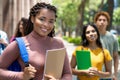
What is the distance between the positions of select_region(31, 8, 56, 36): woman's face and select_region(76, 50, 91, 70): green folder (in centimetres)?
122

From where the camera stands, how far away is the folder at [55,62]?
2.60m

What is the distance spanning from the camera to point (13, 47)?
263 cm

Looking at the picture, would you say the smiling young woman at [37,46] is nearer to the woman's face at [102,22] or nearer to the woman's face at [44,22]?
the woman's face at [44,22]

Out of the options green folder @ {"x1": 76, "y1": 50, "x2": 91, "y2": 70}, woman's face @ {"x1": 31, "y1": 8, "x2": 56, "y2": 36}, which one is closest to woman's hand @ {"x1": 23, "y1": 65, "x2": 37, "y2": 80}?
woman's face @ {"x1": 31, "y1": 8, "x2": 56, "y2": 36}

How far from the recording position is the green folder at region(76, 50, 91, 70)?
3865mm

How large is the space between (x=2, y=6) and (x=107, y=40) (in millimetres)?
4901

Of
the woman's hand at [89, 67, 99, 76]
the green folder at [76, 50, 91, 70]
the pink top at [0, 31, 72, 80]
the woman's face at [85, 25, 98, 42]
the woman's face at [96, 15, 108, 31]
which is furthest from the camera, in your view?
the woman's face at [96, 15, 108, 31]

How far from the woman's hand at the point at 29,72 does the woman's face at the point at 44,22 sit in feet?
0.90

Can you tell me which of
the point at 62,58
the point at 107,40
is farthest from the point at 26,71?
the point at 107,40

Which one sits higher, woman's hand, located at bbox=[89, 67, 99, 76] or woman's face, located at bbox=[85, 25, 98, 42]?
woman's face, located at bbox=[85, 25, 98, 42]

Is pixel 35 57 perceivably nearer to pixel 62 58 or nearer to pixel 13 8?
pixel 62 58

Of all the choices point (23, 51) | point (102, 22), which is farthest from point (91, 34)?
point (23, 51)

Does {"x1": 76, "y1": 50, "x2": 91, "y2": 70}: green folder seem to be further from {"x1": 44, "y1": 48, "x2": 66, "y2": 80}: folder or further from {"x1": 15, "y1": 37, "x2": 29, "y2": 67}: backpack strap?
{"x1": 15, "y1": 37, "x2": 29, "y2": 67}: backpack strap

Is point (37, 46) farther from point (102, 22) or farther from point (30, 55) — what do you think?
point (102, 22)
